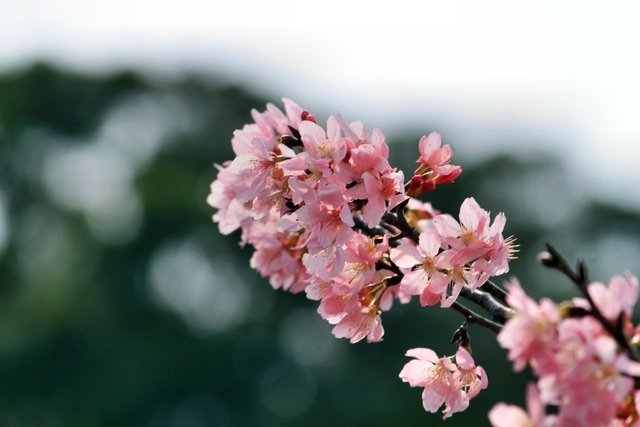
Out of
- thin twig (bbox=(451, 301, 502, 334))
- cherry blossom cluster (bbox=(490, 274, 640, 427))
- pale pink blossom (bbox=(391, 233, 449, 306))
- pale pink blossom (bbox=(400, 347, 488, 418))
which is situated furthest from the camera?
pale pink blossom (bbox=(400, 347, 488, 418))

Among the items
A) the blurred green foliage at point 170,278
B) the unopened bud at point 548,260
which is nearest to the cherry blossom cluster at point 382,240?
the unopened bud at point 548,260

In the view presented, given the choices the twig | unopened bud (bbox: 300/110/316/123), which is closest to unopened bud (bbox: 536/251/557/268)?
the twig

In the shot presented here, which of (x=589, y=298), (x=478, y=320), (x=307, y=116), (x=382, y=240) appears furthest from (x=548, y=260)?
(x=307, y=116)

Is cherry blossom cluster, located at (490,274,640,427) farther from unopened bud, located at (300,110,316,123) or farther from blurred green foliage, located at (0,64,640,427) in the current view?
Answer: blurred green foliage, located at (0,64,640,427)

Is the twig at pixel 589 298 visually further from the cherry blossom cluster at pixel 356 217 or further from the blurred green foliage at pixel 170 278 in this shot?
the blurred green foliage at pixel 170 278

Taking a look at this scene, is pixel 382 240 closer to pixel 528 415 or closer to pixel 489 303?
pixel 489 303

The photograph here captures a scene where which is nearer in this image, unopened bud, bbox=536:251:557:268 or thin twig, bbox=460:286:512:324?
unopened bud, bbox=536:251:557:268

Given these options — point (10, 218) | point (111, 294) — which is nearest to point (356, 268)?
point (111, 294)

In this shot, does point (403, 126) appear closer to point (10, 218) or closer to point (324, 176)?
point (10, 218)
